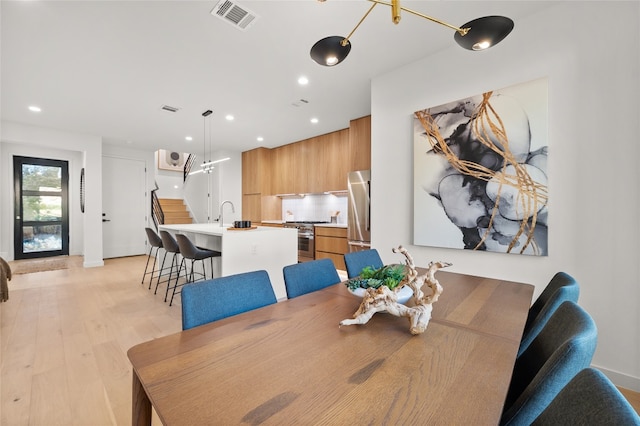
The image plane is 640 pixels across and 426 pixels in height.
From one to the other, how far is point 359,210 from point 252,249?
71.0 inches

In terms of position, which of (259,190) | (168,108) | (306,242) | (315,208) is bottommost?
(306,242)

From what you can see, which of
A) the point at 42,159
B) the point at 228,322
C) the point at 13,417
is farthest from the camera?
the point at 42,159

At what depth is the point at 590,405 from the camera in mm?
493

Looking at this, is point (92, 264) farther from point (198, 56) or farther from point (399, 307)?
point (399, 307)

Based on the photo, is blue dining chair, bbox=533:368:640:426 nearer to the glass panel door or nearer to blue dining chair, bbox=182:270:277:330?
blue dining chair, bbox=182:270:277:330

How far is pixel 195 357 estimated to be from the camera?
0.83m

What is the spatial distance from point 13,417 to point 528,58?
4333 millimetres

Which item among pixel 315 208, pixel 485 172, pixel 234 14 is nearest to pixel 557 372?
pixel 485 172

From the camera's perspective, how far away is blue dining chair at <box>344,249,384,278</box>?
202cm

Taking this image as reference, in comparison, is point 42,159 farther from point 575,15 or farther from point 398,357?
point 575,15

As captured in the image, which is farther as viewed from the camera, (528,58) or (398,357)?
(528,58)

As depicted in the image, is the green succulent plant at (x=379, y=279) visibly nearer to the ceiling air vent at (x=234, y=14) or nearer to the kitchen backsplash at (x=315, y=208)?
the ceiling air vent at (x=234, y=14)

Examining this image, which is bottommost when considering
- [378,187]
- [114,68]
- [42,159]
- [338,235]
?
[338,235]

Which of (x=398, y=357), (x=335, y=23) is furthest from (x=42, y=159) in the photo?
(x=398, y=357)
